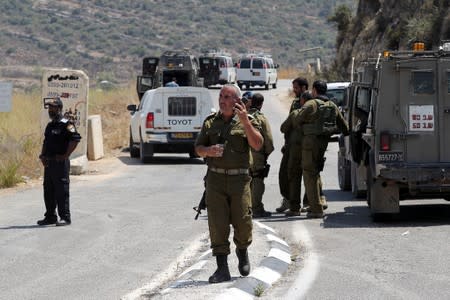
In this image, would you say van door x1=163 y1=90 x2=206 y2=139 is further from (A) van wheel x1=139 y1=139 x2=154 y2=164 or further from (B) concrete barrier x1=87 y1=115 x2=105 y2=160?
(B) concrete barrier x1=87 y1=115 x2=105 y2=160

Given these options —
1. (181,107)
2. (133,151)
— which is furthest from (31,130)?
(181,107)

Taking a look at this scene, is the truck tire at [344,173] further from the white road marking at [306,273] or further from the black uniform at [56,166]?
the black uniform at [56,166]

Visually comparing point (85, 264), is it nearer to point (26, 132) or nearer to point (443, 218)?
point (443, 218)

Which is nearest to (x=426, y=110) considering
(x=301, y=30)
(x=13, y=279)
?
(x=13, y=279)

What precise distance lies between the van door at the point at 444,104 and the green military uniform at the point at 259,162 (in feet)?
7.68

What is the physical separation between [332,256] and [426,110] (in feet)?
11.6

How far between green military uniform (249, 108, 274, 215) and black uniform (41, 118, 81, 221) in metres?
2.52

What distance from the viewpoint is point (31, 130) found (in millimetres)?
29234

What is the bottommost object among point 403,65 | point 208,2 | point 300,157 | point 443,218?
point 443,218

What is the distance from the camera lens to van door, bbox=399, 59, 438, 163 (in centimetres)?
1412

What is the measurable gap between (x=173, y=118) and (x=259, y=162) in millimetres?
11737

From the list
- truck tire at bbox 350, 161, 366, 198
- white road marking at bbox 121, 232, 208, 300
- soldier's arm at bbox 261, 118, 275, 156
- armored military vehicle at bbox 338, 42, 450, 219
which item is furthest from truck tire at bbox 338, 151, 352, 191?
white road marking at bbox 121, 232, 208, 300

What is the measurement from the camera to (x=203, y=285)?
30.9ft

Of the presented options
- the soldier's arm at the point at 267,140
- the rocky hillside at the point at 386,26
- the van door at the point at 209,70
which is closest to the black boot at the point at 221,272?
the soldier's arm at the point at 267,140
